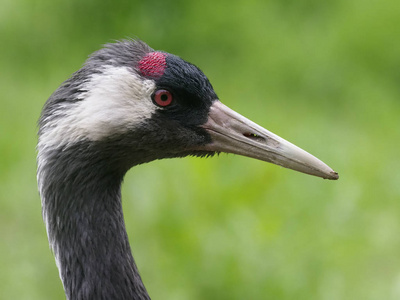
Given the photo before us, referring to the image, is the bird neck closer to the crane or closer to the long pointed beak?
the crane

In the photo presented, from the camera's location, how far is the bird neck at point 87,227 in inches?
119

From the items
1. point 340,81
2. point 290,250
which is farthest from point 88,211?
point 340,81

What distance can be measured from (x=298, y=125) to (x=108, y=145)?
3.77m

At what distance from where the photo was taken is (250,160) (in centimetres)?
578

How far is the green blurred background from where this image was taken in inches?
187

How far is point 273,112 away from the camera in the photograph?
6797mm

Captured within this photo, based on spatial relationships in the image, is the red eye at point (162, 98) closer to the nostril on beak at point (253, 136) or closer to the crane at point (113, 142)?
the crane at point (113, 142)

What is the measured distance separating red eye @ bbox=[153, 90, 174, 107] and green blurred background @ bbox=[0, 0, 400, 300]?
1.88 meters

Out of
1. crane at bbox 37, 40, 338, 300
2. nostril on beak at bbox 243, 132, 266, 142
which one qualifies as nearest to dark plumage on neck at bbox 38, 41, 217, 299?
crane at bbox 37, 40, 338, 300

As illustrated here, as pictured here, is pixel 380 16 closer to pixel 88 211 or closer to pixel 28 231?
pixel 28 231

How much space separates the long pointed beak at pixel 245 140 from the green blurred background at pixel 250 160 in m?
1.67

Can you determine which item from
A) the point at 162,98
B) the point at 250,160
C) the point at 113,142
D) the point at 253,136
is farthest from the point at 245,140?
the point at 250,160

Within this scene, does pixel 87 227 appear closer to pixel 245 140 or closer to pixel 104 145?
pixel 104 145

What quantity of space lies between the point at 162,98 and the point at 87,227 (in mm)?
594
